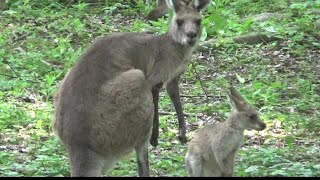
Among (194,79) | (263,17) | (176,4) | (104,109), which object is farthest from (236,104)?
(263,17)

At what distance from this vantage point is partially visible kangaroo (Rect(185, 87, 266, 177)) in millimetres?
6836

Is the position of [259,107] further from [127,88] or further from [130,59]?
[127,88]

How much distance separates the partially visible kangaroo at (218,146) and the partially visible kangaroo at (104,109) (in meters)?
Answer: 0.44

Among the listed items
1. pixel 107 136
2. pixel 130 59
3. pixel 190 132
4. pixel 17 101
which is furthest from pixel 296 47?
pixel 107 136

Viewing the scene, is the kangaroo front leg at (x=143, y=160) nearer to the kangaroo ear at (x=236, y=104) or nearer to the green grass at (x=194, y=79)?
the green grass at (x=194, y=79)

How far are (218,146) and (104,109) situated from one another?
3.48 feet

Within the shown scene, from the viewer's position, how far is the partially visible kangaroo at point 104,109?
6.31 m

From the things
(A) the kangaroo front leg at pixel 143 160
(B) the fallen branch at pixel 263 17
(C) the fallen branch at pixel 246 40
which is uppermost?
(A) the kangaroo front leg at pixel 143 160

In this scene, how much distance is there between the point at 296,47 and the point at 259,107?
2.94 meters

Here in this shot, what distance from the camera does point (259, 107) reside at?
9891 millimetres

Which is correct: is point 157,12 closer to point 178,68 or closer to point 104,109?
point 178,68

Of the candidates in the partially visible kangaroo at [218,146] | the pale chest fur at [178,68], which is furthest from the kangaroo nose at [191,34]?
the partially visible kangaroo at [218,146]

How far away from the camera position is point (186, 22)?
8.46 m

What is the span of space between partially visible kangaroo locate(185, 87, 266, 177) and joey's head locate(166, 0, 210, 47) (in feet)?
4.58
